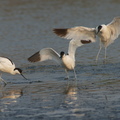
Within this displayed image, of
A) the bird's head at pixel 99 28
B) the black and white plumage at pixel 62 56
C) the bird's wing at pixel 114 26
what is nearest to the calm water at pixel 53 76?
the black and white plumage at pixel 62 56

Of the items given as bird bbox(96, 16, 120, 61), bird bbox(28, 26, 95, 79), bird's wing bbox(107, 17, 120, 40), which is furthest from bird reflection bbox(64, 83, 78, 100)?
bird's wing bbox(107, 17, 120, 40)

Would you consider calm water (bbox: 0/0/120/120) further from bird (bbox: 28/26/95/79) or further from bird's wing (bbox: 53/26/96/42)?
bird's wing (bbox: 53/26/96/42)

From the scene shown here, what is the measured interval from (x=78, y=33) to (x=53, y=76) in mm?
1764

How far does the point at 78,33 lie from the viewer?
484 inches

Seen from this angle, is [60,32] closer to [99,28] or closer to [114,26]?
[99,28]

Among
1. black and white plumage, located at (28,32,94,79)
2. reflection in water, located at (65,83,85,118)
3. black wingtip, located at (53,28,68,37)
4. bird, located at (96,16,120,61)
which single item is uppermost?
bird, located at (96,16,120,61)

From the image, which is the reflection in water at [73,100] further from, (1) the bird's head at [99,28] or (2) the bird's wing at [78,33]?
(1) the bird's head at [99,28]

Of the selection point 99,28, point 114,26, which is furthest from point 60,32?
point 114,26

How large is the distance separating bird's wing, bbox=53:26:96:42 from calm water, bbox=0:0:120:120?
0.87 m

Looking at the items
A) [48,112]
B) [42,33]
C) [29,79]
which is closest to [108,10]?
[42,33]

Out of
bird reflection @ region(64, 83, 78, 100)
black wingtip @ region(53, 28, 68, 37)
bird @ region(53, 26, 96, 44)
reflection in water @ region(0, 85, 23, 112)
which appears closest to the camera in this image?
reflection in water @ region(0, 85, 23, 112)

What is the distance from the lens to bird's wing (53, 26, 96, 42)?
39.2 feet

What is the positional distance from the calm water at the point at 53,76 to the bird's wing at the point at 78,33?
0.87 meters

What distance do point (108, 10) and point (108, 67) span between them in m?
12.6
